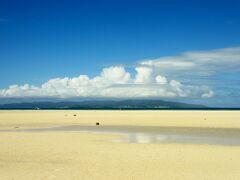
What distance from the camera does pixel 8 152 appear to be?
67.2 ft

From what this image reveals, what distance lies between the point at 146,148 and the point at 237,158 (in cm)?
608

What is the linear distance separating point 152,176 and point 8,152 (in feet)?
33.8

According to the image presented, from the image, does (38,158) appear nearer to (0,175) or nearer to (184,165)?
(0,175)

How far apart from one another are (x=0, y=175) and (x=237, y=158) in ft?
40.3

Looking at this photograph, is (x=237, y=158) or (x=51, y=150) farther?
(x=51, y=150)

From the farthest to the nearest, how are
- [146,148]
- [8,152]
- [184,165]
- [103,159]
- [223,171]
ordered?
[146,148], [8,152], [103,159], [184,165], [223,171]

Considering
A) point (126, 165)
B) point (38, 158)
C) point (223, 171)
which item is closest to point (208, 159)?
point (223, 171)

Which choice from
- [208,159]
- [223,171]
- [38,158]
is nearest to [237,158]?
[208,159]

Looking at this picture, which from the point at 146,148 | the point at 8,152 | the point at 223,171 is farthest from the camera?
the point at 146,148

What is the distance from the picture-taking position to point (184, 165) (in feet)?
54.0

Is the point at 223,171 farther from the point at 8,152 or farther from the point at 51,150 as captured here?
the point at 8,152

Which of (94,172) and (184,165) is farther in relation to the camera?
(184,165)

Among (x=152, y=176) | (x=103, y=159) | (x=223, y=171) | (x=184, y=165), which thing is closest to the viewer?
(x=152, y=176)

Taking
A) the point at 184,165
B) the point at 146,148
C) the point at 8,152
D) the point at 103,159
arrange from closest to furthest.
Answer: the point at 184,165 → the point at 103,159 → the point at 8,152 → the point at 146,148
